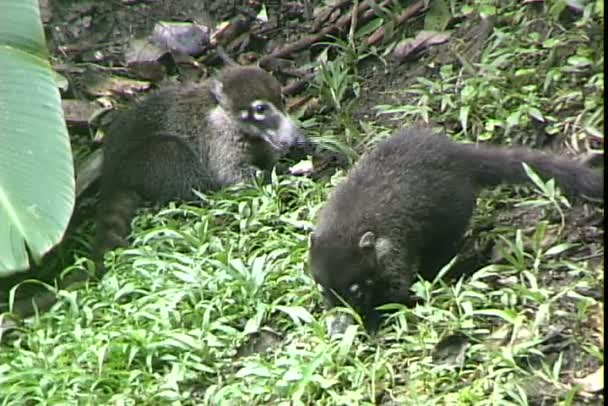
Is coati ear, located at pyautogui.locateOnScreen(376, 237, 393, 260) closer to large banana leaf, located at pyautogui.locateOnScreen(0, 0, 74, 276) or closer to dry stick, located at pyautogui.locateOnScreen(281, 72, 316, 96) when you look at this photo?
large banana leaf, located at pyautogui.locateOnScreen(0, 0, 74, 276)

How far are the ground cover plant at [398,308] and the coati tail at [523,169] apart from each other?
0.28ft

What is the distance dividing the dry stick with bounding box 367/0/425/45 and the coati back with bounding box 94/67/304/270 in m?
0.69

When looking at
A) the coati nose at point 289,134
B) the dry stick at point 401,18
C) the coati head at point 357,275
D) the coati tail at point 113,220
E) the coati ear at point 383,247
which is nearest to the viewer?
the coati head at point 357,275

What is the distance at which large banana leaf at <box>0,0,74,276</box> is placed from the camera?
185 inches

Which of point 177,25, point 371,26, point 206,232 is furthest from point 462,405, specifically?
point 177,25

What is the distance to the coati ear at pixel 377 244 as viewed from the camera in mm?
5996

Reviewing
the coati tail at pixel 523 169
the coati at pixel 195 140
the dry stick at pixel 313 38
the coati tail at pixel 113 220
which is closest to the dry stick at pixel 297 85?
the dry stick at pixel 313 38

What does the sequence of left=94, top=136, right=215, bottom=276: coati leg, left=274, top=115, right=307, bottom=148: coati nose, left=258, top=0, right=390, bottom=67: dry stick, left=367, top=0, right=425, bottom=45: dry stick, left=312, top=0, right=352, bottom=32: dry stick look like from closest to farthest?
left=94, top=136, right=215, bottom=276: coati leg → left=274, top=115, right=307, bottom=148: coati nose → left=367, top=0, right=425, bottom=45: dry stick → left=258, top=0, right=390, bottom=67: dry stick → left=312, top=0, right=352, bottom=32: dry stick

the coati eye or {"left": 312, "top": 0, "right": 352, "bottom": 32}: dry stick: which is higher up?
{"left": 312, "top": 0, "right": 352, "bottom": 32}: dry stick

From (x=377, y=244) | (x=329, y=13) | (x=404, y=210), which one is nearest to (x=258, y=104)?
(x=329, y=13)

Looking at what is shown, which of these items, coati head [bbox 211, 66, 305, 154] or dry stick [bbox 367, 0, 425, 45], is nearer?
coati head [bbox 211, 66, 305, 154]

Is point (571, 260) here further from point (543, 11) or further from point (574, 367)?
point (543, 11)

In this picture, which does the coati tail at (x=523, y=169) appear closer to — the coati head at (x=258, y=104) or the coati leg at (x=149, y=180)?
the coati head at (x=258, y=104)

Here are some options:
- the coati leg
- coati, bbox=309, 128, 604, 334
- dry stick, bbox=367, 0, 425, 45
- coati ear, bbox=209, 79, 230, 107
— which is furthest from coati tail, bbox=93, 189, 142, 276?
dry stick, bbox=367, 0, 425, 45
